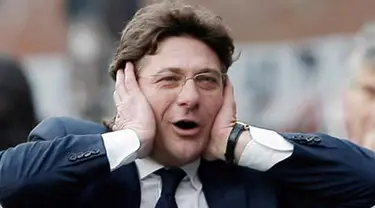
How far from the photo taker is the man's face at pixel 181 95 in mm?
3814

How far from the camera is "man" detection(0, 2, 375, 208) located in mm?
3754

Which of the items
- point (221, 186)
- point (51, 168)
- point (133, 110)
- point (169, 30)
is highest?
point (169, 30)

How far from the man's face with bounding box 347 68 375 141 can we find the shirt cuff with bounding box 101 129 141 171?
5.81ft

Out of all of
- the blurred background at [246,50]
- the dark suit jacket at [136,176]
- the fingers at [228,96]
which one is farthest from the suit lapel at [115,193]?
the blurred background at [246,50]

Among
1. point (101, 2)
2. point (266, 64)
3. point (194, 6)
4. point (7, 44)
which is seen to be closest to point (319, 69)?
point (266, 64)

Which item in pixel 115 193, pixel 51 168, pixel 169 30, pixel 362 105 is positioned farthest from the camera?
pixel 362 105

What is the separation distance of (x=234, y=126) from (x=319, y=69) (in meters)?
9.11

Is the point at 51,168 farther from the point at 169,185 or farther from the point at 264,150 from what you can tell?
the point at 264,150

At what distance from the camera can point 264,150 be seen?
153 inches

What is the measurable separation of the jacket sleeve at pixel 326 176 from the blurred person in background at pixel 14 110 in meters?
1.52

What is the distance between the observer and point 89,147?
12.2 feet

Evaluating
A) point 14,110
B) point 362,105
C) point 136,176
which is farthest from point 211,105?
point 362,105

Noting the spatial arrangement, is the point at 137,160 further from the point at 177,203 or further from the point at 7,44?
the point at 7,44

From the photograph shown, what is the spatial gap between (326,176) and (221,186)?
0.31 m
